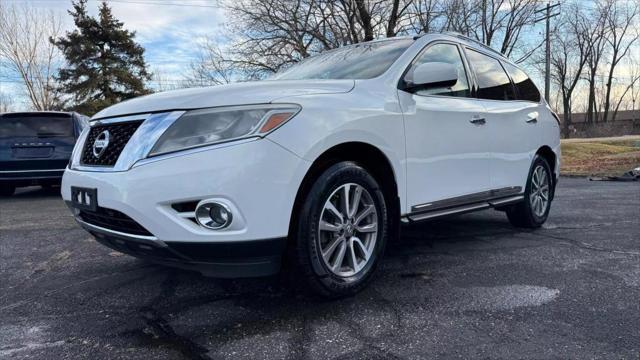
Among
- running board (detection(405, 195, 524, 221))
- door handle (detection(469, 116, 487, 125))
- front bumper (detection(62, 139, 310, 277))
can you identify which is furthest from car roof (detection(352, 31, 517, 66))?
front bumper (detection(62, 139, 310, 277))

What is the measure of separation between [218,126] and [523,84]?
12.3 feet

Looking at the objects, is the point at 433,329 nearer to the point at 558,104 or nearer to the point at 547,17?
the point at 547,17

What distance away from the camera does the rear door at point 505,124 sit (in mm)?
4258

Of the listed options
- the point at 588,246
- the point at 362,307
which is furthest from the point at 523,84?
the point at 362,307

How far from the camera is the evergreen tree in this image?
3784cm

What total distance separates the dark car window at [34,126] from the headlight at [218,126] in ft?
22.2

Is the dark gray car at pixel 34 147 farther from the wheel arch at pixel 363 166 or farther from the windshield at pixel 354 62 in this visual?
the wheel arch at pixel 363 166

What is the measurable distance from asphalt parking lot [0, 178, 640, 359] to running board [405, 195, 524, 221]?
→ 0.40 meters

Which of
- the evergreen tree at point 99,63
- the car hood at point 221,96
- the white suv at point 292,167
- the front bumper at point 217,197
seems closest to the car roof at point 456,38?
the white suv at point 292,167

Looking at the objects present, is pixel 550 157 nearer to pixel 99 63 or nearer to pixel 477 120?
pixel 477 120

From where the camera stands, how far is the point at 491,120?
4199 mm

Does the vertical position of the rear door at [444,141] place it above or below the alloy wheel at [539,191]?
above

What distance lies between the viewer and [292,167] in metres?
2.57

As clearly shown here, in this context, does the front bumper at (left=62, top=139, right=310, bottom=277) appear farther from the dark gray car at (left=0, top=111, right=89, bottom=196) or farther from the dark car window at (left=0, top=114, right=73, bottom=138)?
the dark car window at (left=0, top=114, right=73, bottom=138)
